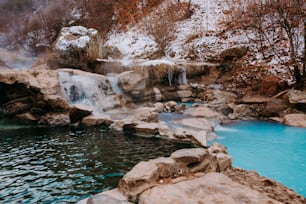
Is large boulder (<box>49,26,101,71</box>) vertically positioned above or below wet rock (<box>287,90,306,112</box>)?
above

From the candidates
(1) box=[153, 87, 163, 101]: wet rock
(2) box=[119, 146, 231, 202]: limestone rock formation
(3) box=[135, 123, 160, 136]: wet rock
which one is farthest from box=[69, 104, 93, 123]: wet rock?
(2) box=[119, 146, 231, 202]: limestone rock formation

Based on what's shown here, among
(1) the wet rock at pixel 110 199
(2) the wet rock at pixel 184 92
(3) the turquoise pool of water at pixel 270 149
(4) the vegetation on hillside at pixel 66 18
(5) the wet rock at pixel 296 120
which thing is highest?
(4) the vegetation on hillside at pixel 66 18

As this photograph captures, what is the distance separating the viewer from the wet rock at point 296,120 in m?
8.17

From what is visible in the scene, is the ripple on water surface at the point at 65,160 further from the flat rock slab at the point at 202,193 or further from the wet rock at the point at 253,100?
the wet rock at the point at 253,100

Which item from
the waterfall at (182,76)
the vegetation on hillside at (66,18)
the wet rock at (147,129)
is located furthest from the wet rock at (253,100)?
the vegetation on hillside at (66,18)

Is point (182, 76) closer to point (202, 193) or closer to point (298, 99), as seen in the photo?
point (298, 99)

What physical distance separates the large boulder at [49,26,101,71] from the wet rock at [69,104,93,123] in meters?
5.37

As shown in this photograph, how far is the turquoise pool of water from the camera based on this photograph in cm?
493

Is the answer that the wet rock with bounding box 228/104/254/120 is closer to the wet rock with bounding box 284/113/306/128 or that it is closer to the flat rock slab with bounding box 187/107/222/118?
the flat rock slab with bounding box 187/107/222/118

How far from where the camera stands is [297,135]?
7.36 metres

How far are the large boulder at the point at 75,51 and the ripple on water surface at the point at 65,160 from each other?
6.16m

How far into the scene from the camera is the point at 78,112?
8.85 meters

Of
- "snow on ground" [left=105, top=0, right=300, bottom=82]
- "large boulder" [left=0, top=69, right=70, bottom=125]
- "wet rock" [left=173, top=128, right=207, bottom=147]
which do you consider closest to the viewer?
"wet rock" [left=173, top=128, right=207, bottom=147]

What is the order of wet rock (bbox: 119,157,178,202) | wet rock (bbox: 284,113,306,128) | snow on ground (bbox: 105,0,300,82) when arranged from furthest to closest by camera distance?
1. snow on ground (bbox: 105,0,300,82)
2. wet rock (bbox: 284,113,306,128)
3. wet rock (bbox: 119,157,178,202)
